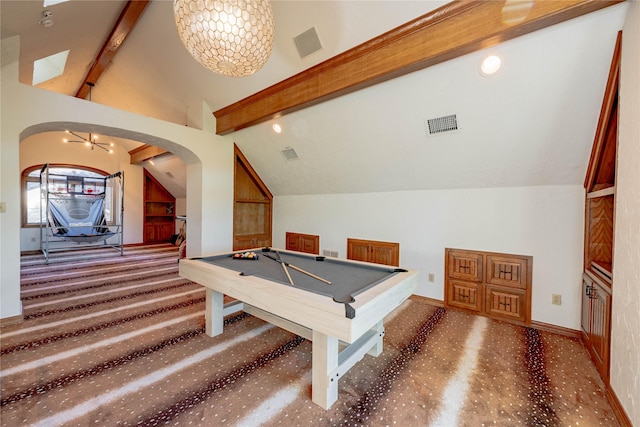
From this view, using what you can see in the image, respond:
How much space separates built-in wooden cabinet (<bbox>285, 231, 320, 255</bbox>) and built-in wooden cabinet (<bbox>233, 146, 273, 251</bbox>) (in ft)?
1.84

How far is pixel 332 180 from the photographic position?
4.03 metres

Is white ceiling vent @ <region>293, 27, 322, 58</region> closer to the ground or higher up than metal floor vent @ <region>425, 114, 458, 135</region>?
higher up

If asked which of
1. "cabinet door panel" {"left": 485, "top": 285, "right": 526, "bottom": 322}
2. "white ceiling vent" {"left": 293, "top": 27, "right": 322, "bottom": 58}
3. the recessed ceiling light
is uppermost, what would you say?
"white ceiling vent" {"left": 293, "top": 27, "right": 322, "bottom": 58}

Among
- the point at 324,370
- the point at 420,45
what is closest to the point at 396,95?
the point at 420,45

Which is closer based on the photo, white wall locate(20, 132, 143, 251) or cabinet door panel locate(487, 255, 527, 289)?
cabinet door panel locate(487, 255, 527, 289)

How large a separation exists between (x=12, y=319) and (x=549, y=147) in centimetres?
548

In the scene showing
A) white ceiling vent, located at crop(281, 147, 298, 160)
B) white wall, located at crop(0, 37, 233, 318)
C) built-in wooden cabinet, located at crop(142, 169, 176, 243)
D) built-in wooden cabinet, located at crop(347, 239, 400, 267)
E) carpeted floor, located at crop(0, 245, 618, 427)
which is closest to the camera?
carpeted floor, located at crop(0, 245, 618, 427)

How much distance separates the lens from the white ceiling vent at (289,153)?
3.90 meters

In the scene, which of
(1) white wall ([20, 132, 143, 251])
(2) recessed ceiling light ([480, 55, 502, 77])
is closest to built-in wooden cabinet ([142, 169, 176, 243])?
(1) white wall ([20, 132, 143, 251])

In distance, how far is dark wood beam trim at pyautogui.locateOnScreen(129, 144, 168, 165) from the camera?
623cm

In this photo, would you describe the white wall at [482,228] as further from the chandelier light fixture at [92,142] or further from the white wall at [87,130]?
the chandelier light fixture at [92,142]

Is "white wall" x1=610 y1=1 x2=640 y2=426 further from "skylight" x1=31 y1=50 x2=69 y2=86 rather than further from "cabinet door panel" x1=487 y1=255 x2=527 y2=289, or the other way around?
"skylight" x1=31 y1=50 x2=69 y2=86

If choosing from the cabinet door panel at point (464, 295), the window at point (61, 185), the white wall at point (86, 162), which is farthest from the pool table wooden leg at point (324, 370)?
the white wall at point (86, 162)

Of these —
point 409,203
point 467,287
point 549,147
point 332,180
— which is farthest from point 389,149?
point 467,287
